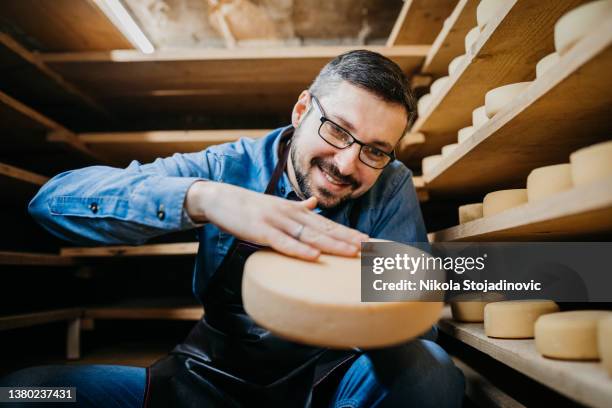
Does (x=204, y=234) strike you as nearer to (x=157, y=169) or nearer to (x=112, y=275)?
(x=157, y=169)

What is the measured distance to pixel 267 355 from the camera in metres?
1.14

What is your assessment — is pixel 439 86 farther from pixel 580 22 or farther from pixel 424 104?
pixel 580 22

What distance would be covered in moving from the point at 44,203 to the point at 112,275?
1.73m

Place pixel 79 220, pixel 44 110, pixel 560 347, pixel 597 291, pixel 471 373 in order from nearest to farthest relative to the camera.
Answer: pixel 560 347 < pixel 79 220 < pixel 597 291 < pixel 471 373 < pixel 44 110

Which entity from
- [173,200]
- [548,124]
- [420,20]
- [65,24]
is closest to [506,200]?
[548,124]

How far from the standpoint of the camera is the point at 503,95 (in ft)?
3.64

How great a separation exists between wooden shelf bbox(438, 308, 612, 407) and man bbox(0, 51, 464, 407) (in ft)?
0.43

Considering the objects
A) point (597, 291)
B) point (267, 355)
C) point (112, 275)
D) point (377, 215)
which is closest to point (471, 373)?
point (597, 291)

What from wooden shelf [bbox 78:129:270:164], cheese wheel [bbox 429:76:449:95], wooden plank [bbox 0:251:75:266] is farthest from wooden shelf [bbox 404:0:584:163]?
wooden plank [bbox 0:251:75:266]

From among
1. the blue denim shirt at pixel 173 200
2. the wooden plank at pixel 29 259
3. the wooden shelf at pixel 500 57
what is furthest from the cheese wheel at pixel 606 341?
the wooden plank at pixel 29 259

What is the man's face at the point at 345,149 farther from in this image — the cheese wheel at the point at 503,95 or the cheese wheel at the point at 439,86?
the cheese wheel at the point at 439,86

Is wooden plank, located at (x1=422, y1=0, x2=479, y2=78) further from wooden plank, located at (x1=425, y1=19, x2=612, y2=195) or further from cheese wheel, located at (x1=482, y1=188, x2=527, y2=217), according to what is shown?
cheese wheel, located at (x1=482, y1=188, x2=527, y2=217)

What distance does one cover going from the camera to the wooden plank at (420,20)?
1.89 meters

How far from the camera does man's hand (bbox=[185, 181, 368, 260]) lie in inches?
32.6
